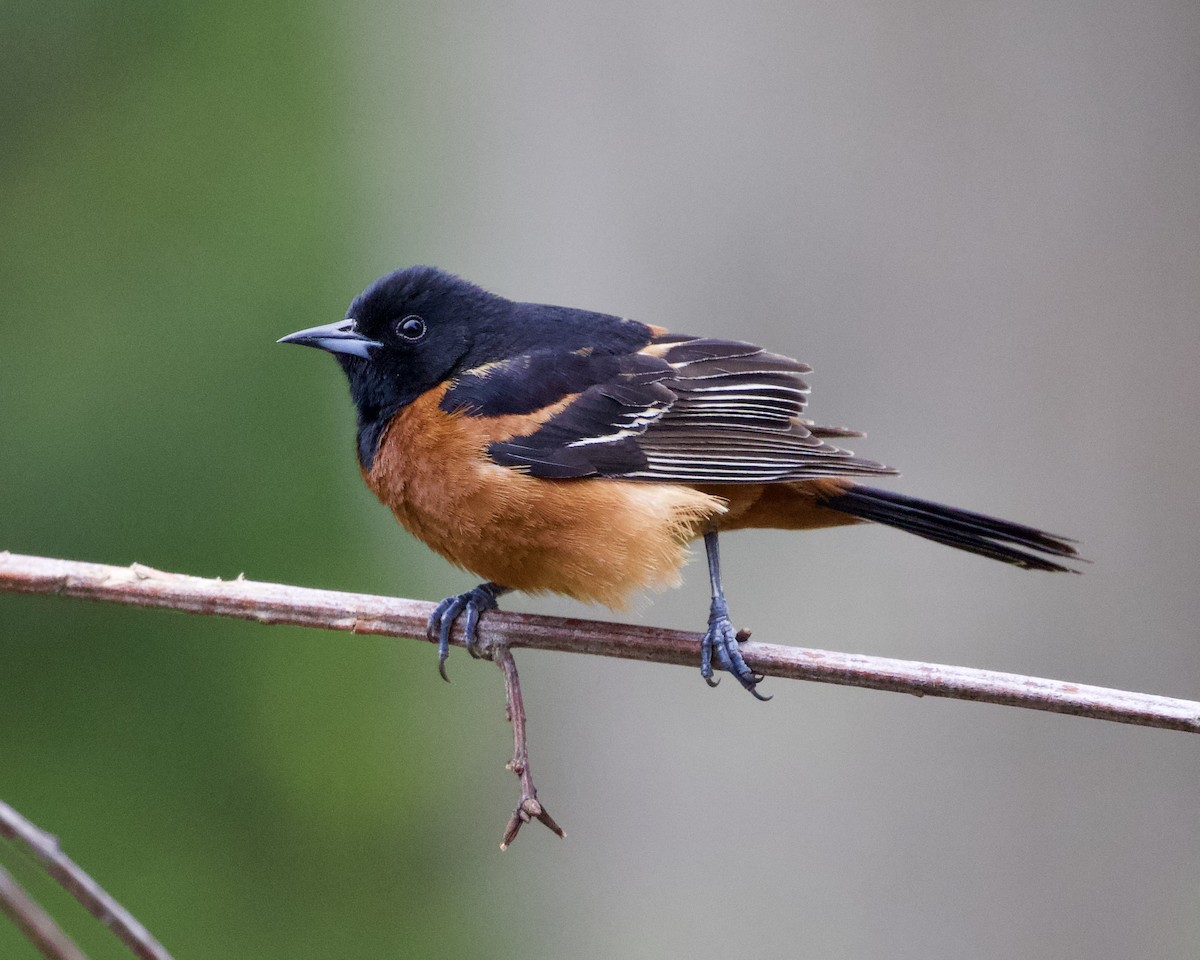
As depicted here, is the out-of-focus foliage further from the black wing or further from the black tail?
the black tail

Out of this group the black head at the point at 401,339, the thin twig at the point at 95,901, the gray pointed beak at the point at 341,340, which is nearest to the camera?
the thin twig at the point at 95,901

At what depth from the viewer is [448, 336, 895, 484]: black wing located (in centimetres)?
305

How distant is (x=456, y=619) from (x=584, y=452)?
52 centimetres

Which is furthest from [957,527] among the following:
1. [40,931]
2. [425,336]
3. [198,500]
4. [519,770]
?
[198,500]

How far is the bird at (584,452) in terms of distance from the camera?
9.75ft

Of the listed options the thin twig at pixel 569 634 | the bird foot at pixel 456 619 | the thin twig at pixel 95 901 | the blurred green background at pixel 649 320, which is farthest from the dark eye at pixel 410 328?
the thin twig at pixel 95 901

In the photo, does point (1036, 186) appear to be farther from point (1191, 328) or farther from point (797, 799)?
point (797, 799)

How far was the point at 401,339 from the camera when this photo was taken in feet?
11.1

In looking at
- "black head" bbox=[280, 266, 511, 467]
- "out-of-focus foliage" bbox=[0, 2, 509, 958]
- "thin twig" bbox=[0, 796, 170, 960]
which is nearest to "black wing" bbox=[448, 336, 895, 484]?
"black head" bbox=[280, 266, 511, 467]

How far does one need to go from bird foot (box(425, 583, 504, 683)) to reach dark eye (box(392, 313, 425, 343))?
28.0 inches

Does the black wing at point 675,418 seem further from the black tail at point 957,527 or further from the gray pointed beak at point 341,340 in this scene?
the gray pointed beak at point 341,340

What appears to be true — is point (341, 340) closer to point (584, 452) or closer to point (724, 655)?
point (584, 452)

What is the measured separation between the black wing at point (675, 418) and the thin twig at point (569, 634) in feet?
1.41

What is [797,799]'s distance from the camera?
3.94 m
